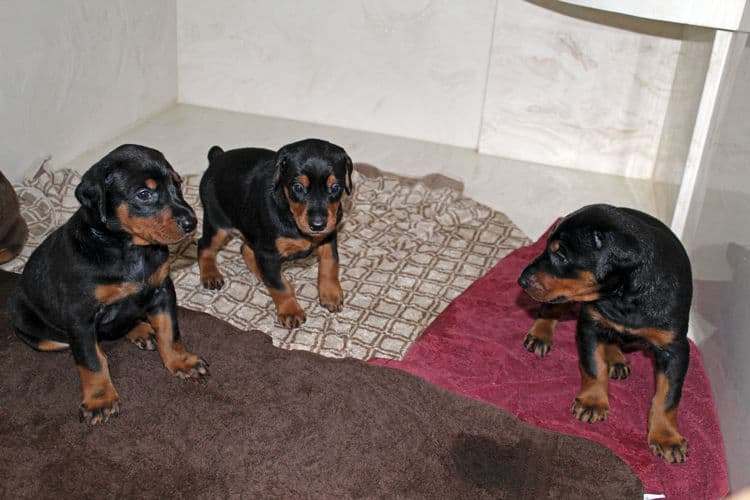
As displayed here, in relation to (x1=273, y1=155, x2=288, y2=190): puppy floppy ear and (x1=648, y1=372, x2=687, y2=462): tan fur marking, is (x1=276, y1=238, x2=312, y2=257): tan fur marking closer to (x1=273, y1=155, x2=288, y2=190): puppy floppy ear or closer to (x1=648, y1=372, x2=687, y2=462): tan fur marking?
(x1=273, y1=155, x2=288, y2=190): puppy floppy ear

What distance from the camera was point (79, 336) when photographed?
3.16 metres

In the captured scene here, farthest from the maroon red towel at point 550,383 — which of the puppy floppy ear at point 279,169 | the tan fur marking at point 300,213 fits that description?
the puppy floppy ear at point 279,169

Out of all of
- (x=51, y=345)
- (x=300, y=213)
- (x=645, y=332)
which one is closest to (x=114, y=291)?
(x=51, y=345)

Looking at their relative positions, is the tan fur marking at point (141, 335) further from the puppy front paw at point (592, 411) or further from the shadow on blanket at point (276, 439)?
the puppy front paw at point (592, 411)

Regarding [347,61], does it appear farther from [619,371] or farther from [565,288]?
[565,288]

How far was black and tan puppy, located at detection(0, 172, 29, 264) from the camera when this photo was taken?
4320 millimetres

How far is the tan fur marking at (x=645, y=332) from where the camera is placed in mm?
3146

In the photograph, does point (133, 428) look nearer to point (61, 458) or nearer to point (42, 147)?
point (61, 458)

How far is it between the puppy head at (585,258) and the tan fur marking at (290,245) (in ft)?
3.89

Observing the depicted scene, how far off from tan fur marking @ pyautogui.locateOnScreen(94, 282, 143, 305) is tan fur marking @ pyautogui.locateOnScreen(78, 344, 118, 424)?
0.25 m

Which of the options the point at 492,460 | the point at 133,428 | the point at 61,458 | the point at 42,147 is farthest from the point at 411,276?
the point at 42,147

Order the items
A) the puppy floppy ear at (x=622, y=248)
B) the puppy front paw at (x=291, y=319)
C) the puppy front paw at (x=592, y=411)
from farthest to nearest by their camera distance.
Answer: the puppy front paw at (x=291, y=319) → the puppy front paw at (x=592, y=411) → the puppy floppy ear at (x=622, y=248)

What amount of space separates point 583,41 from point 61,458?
454cm

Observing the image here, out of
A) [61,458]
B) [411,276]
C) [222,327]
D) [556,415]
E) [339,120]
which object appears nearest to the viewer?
[61,458]
